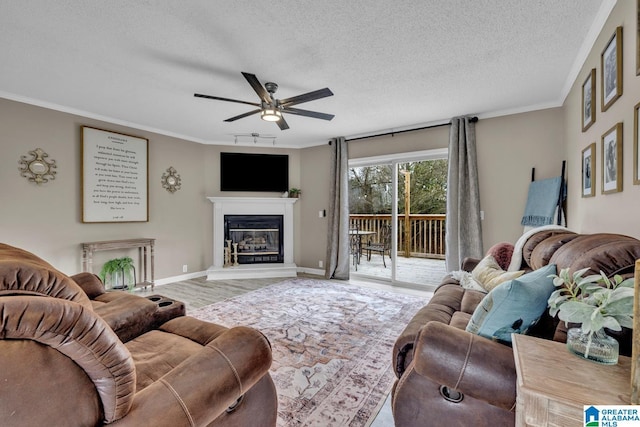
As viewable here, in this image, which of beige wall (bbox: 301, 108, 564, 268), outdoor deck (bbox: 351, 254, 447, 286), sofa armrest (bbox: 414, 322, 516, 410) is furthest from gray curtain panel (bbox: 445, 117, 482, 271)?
sofa armrest (bbox: 414, 322, 516, 410)

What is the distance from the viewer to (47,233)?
3488mm

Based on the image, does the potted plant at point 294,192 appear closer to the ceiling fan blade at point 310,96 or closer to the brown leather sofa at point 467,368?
the ceiling fan blade at point 310,96

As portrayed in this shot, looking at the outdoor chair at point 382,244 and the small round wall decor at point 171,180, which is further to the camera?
the outdoor chair at point 382,244

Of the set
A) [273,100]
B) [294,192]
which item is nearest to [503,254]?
[273,100]

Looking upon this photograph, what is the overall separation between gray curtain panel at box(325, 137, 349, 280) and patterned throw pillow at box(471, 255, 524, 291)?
260cm

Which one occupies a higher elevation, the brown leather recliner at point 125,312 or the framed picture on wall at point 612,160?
the framed picture on wall at point 612,160

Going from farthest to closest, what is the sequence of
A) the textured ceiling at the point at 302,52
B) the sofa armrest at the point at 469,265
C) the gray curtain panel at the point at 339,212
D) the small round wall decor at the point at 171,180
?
1. the gray curtain panel at the point at 339,212
2. the small round wall decor at the point at 171,180
3. the sofa armrest at the point at 469,265
4. the textured ceiling at the point at 302,52

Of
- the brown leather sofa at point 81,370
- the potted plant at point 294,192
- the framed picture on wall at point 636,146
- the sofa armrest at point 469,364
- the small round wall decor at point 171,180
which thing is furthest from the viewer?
the potted plant at point 294,192

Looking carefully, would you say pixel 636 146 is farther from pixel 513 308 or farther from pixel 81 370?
pixel 81 370

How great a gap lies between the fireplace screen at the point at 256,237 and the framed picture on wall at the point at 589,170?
4.27m

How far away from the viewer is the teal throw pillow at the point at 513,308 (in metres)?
1.21

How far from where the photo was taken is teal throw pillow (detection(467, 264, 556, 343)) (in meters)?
1.21

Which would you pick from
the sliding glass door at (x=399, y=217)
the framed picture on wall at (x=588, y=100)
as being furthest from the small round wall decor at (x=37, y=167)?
the framed picture on wall at (x=588, y=100)

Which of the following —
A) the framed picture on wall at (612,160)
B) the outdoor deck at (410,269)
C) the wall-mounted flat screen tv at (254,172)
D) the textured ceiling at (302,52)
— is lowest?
the outdoor deck at (410,269)
